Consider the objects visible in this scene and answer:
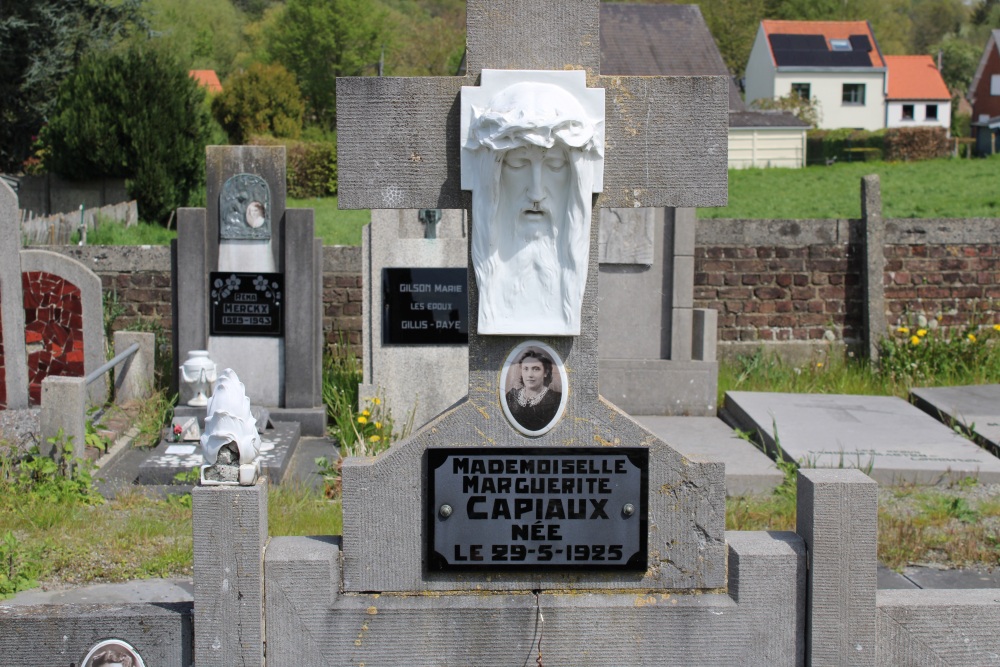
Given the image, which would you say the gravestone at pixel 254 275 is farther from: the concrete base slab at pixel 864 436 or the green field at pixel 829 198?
the green field at pixel 829 198

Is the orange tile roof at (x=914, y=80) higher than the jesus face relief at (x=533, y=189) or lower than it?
higher

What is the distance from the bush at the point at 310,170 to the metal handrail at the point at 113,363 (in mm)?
21416

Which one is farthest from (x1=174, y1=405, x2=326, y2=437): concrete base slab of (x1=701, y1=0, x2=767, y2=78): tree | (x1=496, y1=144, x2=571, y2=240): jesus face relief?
(x1=701, y1=0, x2=767, y2=78): tree

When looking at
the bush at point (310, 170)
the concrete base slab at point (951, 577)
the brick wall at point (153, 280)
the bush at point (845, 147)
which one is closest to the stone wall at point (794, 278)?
the brick wall at point (153, 280)

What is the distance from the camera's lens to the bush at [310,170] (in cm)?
3017

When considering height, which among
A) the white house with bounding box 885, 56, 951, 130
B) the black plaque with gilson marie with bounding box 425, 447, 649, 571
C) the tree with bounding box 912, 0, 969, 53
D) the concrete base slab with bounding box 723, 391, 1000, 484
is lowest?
the concrete base slab with bounding box 723, 391, 1000, 484

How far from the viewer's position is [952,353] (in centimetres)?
1052

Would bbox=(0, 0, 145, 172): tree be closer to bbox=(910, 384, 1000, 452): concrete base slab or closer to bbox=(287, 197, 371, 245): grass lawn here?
bbox=(287, 197, 371, 245): grass lawn

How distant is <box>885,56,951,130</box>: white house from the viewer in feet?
191

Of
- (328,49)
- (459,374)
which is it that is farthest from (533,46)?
(328,49)

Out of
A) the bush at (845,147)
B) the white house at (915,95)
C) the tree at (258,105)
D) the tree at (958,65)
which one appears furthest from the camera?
the tree at (958,65)

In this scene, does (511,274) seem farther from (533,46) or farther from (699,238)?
(699,238)

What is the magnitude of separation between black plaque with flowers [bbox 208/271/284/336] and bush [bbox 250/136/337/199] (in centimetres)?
2143

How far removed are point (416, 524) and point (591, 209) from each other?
119 cm
